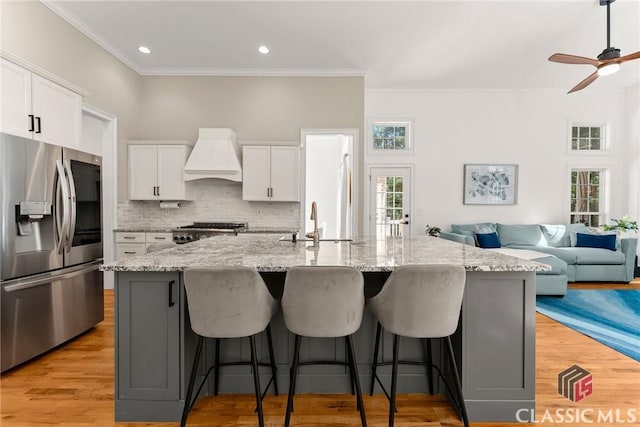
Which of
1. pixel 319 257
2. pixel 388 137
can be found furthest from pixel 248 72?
pixel 319 257

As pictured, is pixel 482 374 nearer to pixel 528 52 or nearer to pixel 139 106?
pixel 528 52

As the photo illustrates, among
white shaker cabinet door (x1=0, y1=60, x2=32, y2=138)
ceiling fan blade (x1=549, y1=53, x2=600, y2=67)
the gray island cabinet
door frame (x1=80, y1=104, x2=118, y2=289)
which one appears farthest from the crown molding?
the gray island cabinet

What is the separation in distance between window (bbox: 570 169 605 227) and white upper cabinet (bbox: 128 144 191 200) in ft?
22.7

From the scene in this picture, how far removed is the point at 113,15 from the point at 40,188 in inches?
90.7

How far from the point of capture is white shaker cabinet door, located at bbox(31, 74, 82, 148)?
278 cm

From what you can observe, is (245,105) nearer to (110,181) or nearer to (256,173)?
(256,173)

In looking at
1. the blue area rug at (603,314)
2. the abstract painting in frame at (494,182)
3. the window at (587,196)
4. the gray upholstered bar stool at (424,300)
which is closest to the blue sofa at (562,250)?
the blue area rug at (603,314)

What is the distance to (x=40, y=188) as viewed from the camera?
2557mm

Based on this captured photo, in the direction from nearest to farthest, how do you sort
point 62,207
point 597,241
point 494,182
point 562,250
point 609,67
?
point 62,207 < point 609,67 < point 562,250 < point 597,241 < point 494,182

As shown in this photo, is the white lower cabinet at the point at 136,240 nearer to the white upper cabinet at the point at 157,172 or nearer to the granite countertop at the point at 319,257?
the white upper cabinet at the point at 157,172

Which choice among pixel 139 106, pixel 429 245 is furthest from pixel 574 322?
pixel 139 106

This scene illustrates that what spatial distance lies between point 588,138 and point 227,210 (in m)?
6.71

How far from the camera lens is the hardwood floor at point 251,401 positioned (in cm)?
190

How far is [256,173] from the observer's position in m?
→ 4.88
